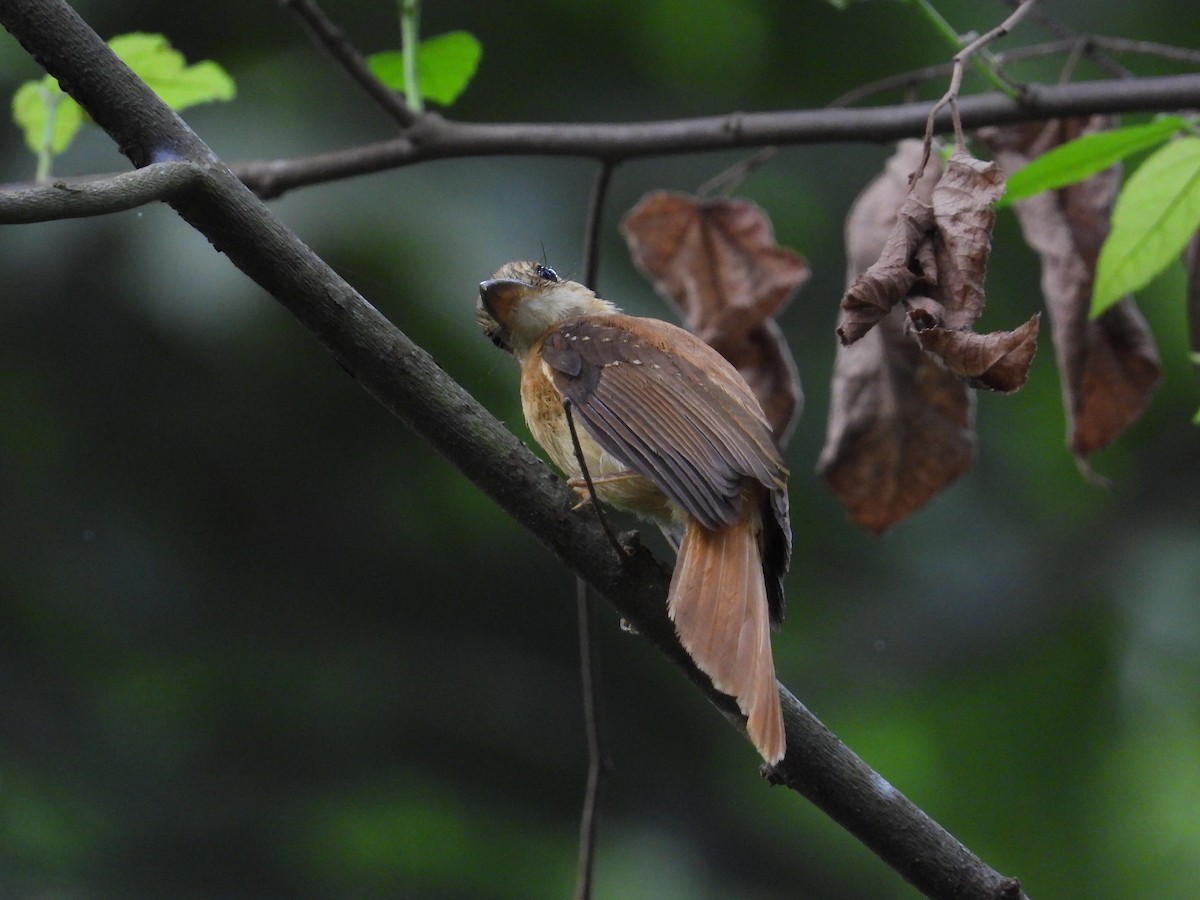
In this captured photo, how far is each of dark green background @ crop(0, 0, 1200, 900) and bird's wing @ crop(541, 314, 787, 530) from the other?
4.88 ft

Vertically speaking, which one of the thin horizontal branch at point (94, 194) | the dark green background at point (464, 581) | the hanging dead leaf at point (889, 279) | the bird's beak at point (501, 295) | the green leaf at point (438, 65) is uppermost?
the green leaf at point (438, 65)

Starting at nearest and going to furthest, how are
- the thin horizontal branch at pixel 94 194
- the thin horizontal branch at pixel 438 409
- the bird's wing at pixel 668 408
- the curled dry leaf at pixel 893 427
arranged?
the thin horizontal branch at pixel 94 194, the thin horizontal branch at pixel 438 409, the bird's wing at pixel 668 408, the curled dry leaf at pixel 893 427

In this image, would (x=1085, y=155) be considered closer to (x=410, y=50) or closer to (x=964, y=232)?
(x=964, y=232)

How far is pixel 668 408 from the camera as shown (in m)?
2.27

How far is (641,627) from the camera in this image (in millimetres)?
1832

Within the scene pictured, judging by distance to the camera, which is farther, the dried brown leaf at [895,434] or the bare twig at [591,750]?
the dried brown leaf at [895,434]

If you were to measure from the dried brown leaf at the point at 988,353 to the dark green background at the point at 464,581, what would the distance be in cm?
240

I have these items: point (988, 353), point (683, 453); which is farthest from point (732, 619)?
point (988, 353)

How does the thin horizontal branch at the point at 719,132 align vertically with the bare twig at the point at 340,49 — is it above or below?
below

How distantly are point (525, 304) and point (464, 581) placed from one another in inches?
83.5

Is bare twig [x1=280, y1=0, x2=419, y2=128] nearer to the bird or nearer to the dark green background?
the bird

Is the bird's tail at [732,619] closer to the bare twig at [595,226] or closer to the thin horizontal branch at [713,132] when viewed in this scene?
the bare twig at [595,226]

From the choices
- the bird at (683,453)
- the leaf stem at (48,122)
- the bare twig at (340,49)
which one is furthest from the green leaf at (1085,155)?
the leaf stem at (48,122)

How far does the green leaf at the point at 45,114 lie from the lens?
95.3 inches
